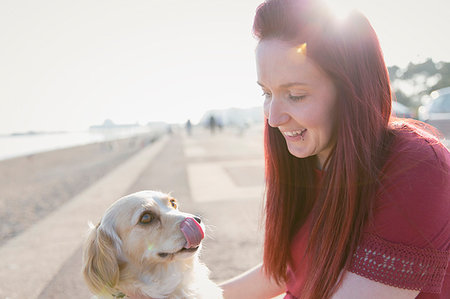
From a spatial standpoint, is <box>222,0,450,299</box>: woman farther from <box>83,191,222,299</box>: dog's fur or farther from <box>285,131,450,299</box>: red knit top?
<box>83,191,222,299</box>: dog's fur

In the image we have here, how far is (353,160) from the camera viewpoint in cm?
150

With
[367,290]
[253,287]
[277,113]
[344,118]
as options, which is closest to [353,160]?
[344,118]

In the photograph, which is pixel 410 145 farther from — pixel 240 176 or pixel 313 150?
pixel 240 176

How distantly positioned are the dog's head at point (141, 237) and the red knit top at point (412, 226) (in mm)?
1406

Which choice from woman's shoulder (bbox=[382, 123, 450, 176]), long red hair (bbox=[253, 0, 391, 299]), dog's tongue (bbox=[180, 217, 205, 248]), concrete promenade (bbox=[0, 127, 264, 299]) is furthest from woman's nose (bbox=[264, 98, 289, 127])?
dog's tongue (bbox=[180, 217, 205, 248])

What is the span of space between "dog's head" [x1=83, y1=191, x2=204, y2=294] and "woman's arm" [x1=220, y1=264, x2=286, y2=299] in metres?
0.40

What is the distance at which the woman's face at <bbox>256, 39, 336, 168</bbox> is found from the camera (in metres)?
1.53

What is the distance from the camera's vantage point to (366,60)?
4.93 feet

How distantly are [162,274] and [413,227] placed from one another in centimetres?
189

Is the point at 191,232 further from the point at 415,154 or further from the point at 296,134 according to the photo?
the point at 415,154

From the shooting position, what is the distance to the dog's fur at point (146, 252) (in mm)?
2455

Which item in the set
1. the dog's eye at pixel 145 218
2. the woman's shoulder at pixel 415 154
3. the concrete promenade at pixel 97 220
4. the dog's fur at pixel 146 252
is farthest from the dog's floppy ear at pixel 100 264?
the woman's shoulder at pixel 415 154

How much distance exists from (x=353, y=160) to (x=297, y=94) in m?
0.40

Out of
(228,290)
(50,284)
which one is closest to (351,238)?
(228,290)
